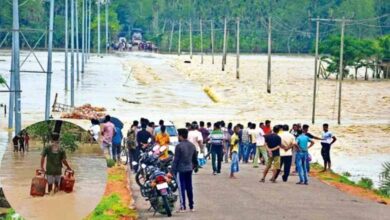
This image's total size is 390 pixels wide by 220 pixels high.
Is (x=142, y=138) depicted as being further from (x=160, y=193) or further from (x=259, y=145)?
(x=160, y=193)

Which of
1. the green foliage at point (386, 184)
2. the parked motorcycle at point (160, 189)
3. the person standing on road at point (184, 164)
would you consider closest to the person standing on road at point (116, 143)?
the green foliage at point (386, 184)

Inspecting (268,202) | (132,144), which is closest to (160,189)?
(268,202)

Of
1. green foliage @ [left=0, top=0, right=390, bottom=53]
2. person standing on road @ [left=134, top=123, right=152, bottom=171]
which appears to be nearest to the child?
person standing on road @ [left=134, top=123, right=152, bottom=171]

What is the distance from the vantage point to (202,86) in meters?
74.6

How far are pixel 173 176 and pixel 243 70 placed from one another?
260 ft

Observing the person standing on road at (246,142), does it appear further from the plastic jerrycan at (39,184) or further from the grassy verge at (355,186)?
the plastic jerrycan at (39,184)

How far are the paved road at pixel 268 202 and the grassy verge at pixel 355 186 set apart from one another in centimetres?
64

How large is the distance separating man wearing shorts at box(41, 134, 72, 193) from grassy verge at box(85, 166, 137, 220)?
3.69 m

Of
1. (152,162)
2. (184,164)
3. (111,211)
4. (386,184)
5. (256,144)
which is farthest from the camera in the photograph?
(256,144)

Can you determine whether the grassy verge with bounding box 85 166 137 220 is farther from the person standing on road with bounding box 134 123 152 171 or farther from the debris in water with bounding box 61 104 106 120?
the debris in water with bounding box 61 104 106 120

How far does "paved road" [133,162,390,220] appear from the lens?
15.5 m

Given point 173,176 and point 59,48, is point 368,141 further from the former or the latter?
point 59,48

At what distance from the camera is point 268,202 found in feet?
56.0

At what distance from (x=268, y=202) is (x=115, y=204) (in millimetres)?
2776
